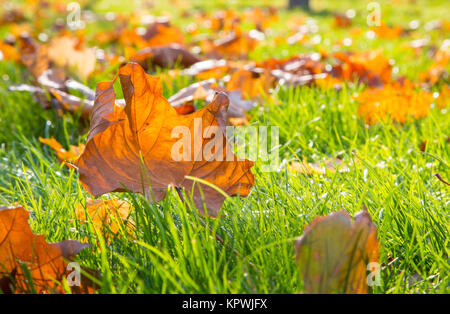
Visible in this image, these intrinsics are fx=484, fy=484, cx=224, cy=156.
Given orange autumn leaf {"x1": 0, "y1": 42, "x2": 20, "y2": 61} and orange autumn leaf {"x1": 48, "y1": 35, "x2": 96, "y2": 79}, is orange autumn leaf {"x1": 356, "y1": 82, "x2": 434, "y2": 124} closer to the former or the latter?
orange autumn leaf {"x1": 48, "y1": 35, "x2": 96, "y2": 79}

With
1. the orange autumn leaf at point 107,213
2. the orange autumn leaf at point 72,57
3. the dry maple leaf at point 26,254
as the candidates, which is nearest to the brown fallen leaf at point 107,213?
the orange autumn leaf at point 107,213

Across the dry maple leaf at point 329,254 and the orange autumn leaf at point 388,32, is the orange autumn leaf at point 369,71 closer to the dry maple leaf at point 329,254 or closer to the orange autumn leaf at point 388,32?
the dry maple leaf at point 329,254

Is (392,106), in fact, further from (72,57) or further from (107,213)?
(72,57)

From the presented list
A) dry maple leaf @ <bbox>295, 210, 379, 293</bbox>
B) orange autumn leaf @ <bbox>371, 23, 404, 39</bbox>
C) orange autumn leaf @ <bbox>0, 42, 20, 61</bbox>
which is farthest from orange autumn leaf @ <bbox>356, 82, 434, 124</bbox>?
orange autumn leaf @ <bbox>371, 23, 404, 39</bbox>

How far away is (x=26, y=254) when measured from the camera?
32.3 inches

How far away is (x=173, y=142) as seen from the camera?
35.8 inches

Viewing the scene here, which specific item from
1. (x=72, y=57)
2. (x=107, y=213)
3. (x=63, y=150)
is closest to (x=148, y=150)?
(x=107, y=213)

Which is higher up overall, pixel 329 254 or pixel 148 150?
pixel 148 150

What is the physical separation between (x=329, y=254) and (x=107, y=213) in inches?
19.5

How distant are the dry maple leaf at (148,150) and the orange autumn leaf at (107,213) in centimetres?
9

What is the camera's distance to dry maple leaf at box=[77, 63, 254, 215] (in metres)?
0.86

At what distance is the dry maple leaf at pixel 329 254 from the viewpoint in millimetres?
719
